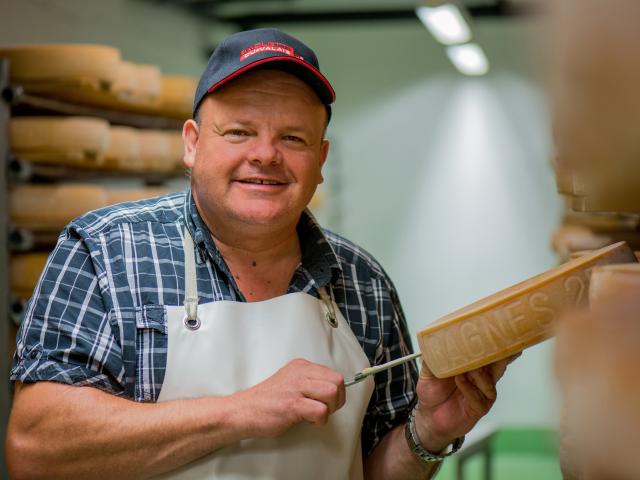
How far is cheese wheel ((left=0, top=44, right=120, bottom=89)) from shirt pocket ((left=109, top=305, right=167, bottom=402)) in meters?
1.98

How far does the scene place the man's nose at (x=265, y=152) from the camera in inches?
56.2

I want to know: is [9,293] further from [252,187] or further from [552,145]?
[552,145]

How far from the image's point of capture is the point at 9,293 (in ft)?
10.2

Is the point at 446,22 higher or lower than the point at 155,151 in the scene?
higher

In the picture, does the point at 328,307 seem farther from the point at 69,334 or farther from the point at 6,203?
the point at 6,203

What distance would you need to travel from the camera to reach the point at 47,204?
3.15 metres

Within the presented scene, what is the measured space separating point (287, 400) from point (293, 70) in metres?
0.59

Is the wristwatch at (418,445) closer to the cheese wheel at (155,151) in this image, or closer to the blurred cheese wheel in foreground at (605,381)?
the blurred cheese wheel in foreground at (605,381)

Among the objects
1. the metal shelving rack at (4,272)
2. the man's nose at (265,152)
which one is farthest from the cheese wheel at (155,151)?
the man's nose at (265,152)

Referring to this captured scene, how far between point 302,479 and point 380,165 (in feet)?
17.8

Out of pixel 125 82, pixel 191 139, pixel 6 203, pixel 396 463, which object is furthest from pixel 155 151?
pixel 396 463

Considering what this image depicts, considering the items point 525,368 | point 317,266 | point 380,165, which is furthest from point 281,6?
point 317,266

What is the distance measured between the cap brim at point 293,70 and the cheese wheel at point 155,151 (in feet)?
7.94

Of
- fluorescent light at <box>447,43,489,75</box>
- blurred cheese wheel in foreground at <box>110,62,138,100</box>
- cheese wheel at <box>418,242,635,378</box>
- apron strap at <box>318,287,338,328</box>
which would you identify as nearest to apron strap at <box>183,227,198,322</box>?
apron strap at <box>318,287,338,328</box>
